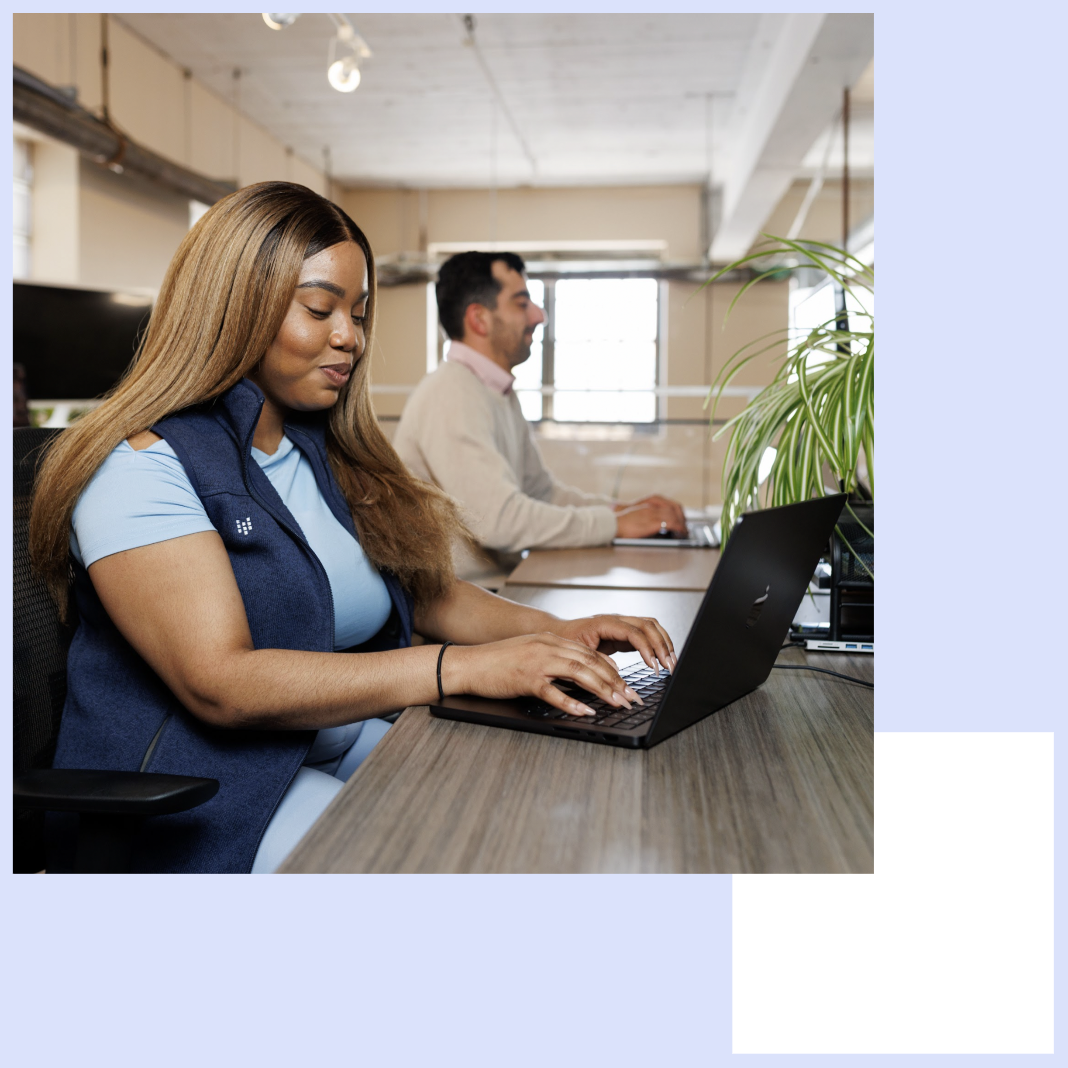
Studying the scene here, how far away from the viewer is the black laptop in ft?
2.56

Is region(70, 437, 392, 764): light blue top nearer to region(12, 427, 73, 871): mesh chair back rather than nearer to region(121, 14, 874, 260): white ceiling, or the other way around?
region(12, 427, 73, 871): mesh chair back

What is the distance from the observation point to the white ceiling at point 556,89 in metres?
4.46

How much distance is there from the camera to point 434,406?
2.49m

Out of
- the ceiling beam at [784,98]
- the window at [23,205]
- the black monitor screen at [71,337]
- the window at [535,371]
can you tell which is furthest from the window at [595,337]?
the window at [23,205]

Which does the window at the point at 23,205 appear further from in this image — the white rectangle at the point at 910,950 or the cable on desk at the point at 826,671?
the white rectangle at the point at 910,950

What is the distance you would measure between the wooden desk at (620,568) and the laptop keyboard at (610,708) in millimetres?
601

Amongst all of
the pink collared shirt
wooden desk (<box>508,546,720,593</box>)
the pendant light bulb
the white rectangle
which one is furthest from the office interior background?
the white rectangle

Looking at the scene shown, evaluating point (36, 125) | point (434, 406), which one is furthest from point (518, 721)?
point (36, 125)

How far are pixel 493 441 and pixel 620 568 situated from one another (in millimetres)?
710

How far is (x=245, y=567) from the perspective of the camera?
3.31ft

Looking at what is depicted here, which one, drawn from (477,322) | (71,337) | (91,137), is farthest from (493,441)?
(71,337)

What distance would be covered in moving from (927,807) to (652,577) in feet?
3.73

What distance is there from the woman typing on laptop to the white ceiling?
2.64m

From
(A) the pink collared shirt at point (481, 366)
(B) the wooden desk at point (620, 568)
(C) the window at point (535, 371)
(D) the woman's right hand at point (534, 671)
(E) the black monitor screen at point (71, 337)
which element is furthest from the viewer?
(C) the window at point (535, 371)
